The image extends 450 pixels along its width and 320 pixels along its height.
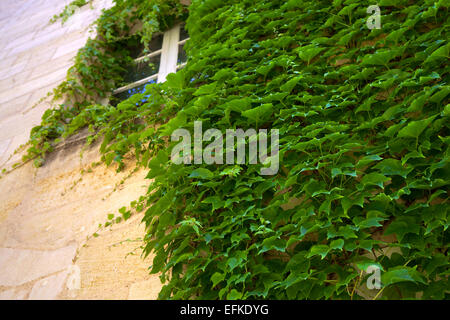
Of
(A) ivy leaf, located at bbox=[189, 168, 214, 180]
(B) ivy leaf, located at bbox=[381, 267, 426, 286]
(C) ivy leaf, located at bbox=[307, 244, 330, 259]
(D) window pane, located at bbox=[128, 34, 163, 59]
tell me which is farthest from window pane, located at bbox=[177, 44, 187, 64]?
(B) ivy leaf, located at bbox=[381, 267, 426, 286]

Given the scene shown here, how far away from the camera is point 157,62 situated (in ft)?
9.64

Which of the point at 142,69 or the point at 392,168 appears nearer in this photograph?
the point at 392,168


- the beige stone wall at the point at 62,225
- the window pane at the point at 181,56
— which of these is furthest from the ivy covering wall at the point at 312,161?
the window pane at the point at 181,56

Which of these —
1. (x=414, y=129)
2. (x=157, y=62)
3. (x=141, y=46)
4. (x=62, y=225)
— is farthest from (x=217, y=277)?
(x=141, y=46)

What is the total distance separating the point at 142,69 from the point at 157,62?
0.14 m

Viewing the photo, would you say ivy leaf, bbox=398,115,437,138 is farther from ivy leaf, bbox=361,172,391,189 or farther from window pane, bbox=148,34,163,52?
window pane, bbox=148,34,163,52

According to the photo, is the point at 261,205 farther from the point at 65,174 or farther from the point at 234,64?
the point at 65,174

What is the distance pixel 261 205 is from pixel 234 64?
2.67 feet

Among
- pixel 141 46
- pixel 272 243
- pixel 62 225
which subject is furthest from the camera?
pixel 141 46

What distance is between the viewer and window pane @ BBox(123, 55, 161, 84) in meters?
2.87

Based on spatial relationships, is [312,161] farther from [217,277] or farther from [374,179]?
[217,277]

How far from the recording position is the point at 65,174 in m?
2.19

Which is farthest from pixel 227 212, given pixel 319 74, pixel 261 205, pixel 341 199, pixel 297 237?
pixel 319 74

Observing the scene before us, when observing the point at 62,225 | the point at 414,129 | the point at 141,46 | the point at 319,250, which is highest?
the point at 414,129
